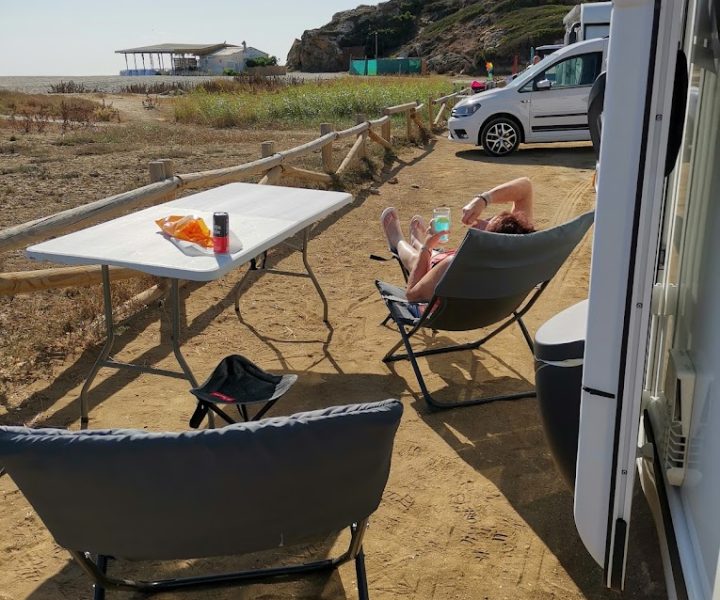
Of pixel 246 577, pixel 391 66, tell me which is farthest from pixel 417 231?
pixel 391 66

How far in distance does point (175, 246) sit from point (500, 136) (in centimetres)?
984

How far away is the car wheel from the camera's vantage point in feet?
39.9

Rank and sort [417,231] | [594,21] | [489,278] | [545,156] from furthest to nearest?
1. [594,21]
2. [545,156]
3. [417,231]
4. [489,278]

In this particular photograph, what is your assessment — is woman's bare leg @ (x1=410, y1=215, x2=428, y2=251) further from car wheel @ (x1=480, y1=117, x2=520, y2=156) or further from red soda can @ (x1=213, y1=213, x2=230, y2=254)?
car wheel @ (x1=480, y1=117, x2=520, y2=156)

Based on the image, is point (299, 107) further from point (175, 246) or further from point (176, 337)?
point (176, 337)

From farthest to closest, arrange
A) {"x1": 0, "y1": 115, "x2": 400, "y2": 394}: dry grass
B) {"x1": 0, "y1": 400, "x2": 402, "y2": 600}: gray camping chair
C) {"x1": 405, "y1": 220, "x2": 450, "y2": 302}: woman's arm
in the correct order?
1. {"x1": 0, "y1": 115, "x2": 400, "y2": 394}: dry grass
2. {"x1": 405, "y1": 220, "x2": 450, "y2": 302}: woman's arm
3. {"x1": 0, "y1": 400, "x2": 402, "y2": 600}: gray camping chair

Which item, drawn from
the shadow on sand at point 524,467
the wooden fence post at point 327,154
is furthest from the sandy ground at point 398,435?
the wooden fence post at point 327,154

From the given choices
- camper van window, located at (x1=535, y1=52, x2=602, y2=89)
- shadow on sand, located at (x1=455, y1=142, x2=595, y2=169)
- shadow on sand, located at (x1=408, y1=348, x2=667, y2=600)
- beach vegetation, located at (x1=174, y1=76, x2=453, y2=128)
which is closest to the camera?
shadow on sand, located at (x1=408, y1=348, x2=667, y2=600)

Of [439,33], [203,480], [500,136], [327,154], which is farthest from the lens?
[439,33]

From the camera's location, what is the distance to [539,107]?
12.1 metres

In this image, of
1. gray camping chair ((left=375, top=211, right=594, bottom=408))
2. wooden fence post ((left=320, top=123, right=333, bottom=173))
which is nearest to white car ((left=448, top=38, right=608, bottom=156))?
wooden fence post ((left=320, top=123, right=333, bottom=173))

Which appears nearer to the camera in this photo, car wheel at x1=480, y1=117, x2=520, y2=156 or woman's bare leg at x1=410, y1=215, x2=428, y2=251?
woman's bare leg at x1=410, y1=215, x2=428, y2=251

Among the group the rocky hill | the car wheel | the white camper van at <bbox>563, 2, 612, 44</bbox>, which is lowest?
the car wheel

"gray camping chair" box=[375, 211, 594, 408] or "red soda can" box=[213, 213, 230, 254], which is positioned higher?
"red soda can" box=[213, 213, 230, 254]
